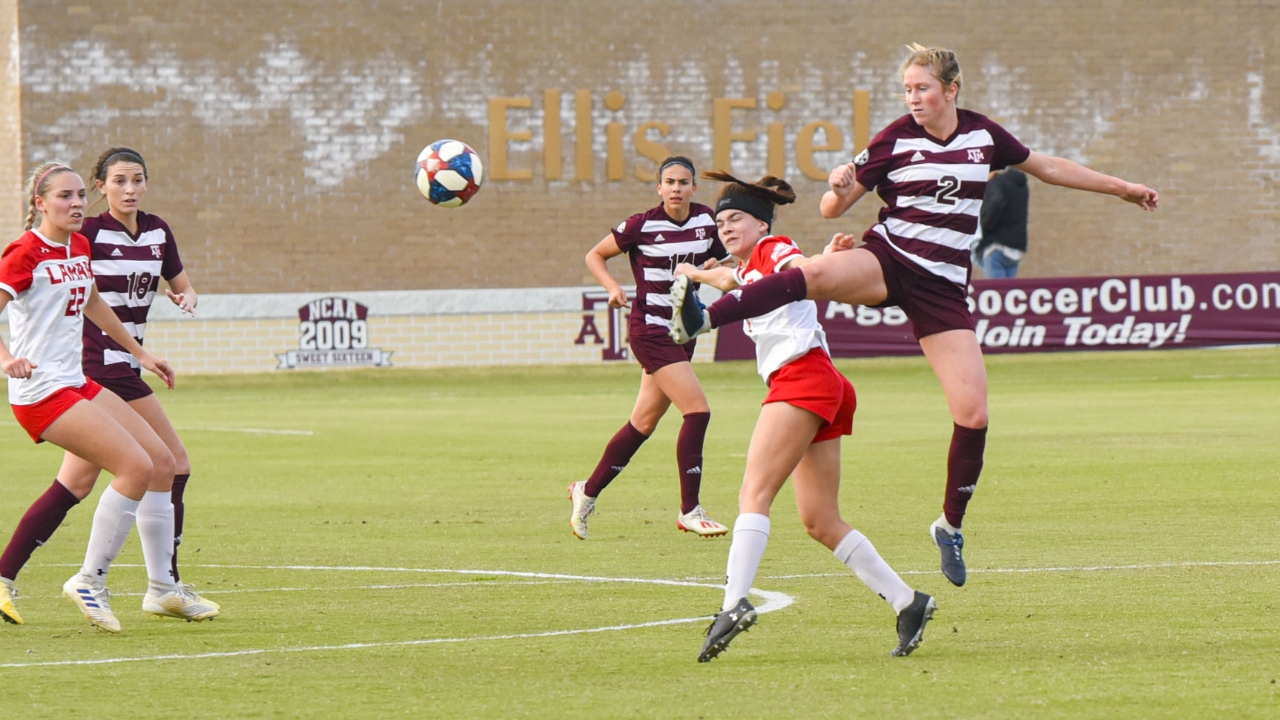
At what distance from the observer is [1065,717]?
5.31 meters

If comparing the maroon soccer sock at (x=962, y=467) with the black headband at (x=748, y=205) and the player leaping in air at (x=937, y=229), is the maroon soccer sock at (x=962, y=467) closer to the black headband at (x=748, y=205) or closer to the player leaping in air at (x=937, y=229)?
the player leaping in air at (x=937, y=229)

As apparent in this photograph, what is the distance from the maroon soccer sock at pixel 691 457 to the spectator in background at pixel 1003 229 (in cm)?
1869

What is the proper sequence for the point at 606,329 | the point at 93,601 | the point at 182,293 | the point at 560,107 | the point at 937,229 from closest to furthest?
the point at 93,601
the point at 937,229
the point at 182,293
the point at 606,329
the point at 560,107

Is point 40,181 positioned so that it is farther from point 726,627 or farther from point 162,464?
point 726,627

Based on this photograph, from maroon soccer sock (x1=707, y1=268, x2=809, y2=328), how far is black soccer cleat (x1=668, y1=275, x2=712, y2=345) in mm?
40

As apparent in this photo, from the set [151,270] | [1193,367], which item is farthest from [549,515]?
[1193,367]

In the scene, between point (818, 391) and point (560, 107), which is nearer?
point (818, 391)

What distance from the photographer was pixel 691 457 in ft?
34.9

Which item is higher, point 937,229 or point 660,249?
point 937,229

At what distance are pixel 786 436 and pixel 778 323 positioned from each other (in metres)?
0.50

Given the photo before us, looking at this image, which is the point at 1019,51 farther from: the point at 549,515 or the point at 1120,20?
the point at 549,515

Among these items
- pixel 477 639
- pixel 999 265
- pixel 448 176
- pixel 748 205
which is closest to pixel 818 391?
pixel 748 205

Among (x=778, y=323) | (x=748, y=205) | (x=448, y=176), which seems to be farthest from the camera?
(x=448, y=176)

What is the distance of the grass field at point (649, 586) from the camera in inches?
229
